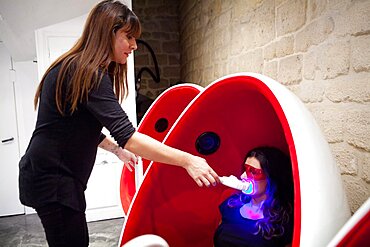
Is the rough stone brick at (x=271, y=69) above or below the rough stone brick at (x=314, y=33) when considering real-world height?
below

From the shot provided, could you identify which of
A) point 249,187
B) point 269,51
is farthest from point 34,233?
point 269,51

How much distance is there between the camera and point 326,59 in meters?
1.05

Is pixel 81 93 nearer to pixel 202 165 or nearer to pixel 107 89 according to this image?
pixel 107 89

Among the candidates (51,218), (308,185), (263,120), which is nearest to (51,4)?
(51,218)

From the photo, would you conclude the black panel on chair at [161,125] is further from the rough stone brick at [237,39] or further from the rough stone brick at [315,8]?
the rough stone brick at [315,8]

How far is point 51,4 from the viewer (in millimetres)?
1973

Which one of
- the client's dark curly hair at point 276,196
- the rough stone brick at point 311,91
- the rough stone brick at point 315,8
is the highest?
the rough stone brick at point 315,8

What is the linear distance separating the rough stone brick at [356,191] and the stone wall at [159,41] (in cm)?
267

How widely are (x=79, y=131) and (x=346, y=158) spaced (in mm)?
952

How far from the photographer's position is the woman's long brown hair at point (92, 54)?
0.93m

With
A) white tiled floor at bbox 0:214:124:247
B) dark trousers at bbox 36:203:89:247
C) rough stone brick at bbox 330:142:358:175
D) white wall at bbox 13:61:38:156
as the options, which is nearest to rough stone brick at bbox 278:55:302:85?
rough stone brick at bbox 330:142:358:175

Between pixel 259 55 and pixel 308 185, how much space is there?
1047 millimetres

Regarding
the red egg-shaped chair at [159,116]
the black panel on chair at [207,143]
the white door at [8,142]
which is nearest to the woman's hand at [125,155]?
the red egg-shaped chair at [159,116]

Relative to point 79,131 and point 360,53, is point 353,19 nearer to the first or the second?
point 360,53
